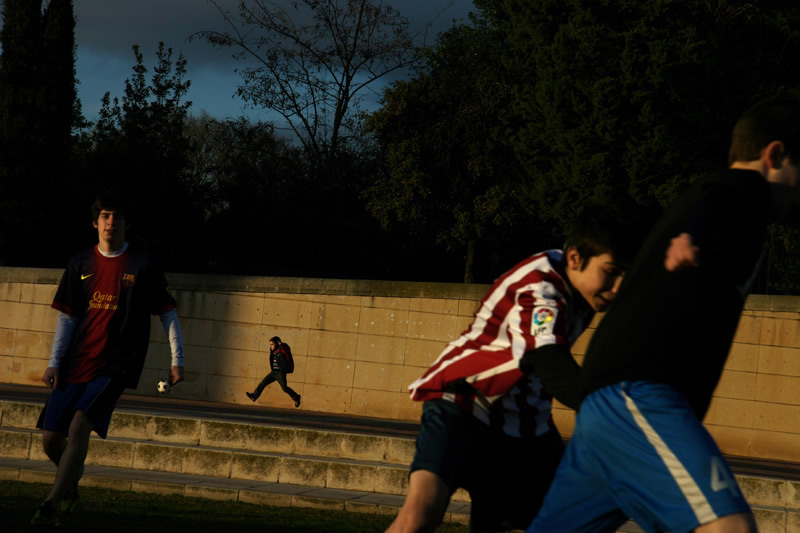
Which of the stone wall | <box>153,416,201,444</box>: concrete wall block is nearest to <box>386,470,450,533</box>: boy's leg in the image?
<box>153,416,201,444</box>: concrete wall block

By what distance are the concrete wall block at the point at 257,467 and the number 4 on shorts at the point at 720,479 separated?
668 cm

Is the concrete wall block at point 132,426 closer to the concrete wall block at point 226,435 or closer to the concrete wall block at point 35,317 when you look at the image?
the concrete wall block at point 226,435

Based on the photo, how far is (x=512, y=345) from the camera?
138 inches

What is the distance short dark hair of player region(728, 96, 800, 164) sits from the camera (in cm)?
280

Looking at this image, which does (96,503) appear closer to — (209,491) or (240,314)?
(209,491)

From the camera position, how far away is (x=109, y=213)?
6418 millimetres

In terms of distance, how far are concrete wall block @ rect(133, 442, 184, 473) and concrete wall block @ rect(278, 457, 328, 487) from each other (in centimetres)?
103

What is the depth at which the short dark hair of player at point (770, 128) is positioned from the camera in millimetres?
2805

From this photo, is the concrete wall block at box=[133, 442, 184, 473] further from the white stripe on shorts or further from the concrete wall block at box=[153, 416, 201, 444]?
the white stripe on shorts

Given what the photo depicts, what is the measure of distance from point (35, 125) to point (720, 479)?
2438cm

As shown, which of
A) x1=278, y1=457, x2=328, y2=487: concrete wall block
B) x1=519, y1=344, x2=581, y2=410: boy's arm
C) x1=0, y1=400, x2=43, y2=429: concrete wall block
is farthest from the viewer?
x1=0, y1=400, x2=43, y2=429: concrete wall block

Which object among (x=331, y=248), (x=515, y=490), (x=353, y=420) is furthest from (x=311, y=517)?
(x=331, y=248)

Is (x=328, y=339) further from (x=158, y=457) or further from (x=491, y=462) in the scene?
(x=491, y=462)

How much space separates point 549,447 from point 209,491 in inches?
197
